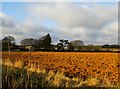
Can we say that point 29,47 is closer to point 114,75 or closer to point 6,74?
point 114,75

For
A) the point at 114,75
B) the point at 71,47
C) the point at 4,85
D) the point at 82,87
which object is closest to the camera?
the point at 4,85

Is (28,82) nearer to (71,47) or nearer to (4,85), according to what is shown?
(4,85)

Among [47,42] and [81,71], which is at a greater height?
[47,42]

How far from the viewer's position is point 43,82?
9148mm

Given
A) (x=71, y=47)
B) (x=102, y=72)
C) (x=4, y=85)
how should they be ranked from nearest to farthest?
(x=4, y=85) → (x=102, y=72) → (x=71, y=47)

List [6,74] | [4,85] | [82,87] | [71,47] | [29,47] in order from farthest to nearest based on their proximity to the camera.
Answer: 1. [71,47]
2. [29,47]
3. [82,87]
4. [6,74]
5. [4,85]

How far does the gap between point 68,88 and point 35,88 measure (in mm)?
1132

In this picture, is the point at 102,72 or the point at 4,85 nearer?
the point at 4,85

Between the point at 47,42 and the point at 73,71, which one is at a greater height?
the point at 47,42

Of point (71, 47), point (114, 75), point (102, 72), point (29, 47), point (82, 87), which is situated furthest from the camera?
point (71, 47)

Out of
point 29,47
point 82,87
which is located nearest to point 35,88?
point 82,87

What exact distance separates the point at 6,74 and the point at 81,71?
7402mm

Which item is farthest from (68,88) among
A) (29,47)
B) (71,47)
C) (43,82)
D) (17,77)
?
(71,47)

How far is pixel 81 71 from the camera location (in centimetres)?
1573
